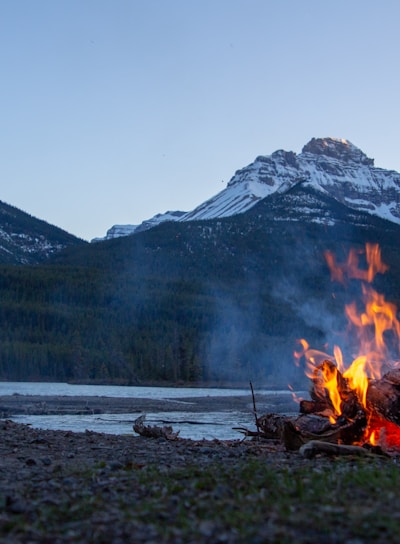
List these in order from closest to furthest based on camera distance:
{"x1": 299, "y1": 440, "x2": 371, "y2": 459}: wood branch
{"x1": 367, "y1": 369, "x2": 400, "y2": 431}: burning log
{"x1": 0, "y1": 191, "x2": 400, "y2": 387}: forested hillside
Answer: {"x1": 299, "y1": 440, "x2": 371, "y2": 459}: wood branch < {"x1": 367, "y1": 369, "x2": 400, "y2": 431}: burning log < {"x1": 0, "y1": 191, "x2": 400, "y2": 387}: forested hillside

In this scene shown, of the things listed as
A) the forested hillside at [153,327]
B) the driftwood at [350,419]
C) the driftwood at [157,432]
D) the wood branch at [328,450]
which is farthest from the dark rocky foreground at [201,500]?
the forested hillside at [153,327]

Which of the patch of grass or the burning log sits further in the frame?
the burning log

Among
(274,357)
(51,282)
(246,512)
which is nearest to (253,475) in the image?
(246,512)

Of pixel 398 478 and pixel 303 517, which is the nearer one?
pixel 303 517

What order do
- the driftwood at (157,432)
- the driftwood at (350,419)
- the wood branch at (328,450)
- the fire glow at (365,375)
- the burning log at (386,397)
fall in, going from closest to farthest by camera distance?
the wood branch at (328,450), the driftwood at (350,419), the burning log at (386,397), the fire glow at (365,375), the driftwood at (157,432)

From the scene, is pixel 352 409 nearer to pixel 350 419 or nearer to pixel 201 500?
pixel 350 419

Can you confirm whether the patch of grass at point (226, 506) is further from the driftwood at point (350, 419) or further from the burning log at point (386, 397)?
the burning log at point (386, 397)

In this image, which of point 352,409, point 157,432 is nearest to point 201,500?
point 352,409

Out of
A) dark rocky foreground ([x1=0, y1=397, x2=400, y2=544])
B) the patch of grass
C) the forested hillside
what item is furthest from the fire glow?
the forested hillside

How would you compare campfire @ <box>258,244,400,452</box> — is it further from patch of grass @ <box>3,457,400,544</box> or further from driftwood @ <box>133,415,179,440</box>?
patch of grass @ <box>3,457,400,544</box>

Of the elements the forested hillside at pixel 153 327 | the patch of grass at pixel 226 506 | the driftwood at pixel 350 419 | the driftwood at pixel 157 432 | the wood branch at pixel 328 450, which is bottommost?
the driftwood at pixel 157 432

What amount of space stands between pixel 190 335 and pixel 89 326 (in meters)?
22.8

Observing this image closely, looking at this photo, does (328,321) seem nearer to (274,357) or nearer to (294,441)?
(274,357)

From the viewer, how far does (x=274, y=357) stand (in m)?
140
